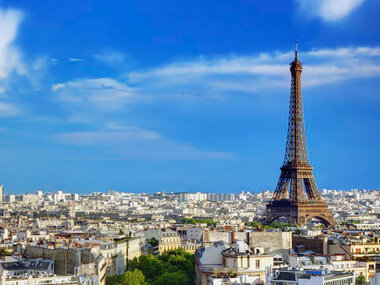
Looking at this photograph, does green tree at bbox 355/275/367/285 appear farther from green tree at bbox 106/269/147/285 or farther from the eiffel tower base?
the eiffel tower base

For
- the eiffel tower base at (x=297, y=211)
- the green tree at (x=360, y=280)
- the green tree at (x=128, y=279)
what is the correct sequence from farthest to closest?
the eiffel tower base at (x=297, y=211) < the green tree at (x=128, y=279) < the green tree at (x=360, y=280)

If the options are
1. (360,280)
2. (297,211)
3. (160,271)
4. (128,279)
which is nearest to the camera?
(360,280)

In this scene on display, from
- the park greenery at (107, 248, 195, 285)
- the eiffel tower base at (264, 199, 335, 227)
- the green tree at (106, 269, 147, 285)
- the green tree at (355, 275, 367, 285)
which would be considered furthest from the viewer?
the eiffel tower base at (264, 199, 335, 227)

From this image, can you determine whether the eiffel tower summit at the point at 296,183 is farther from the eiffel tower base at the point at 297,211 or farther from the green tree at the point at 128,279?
the green tree at the point at 128,279

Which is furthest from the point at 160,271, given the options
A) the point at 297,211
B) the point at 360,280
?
the point at 297,211

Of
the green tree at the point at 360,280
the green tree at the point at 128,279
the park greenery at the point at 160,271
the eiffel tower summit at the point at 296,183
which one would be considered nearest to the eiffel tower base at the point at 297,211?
the eiffel tower summit at the point at 296,183

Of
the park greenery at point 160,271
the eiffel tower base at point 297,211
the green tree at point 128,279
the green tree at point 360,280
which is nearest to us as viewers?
the green tree at point 360,280

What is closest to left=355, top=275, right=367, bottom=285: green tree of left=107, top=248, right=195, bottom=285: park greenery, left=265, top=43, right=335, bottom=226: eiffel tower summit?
left=107, top=248, right=195, bottom=285: park greenery

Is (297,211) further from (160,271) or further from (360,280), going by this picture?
(360,280)
